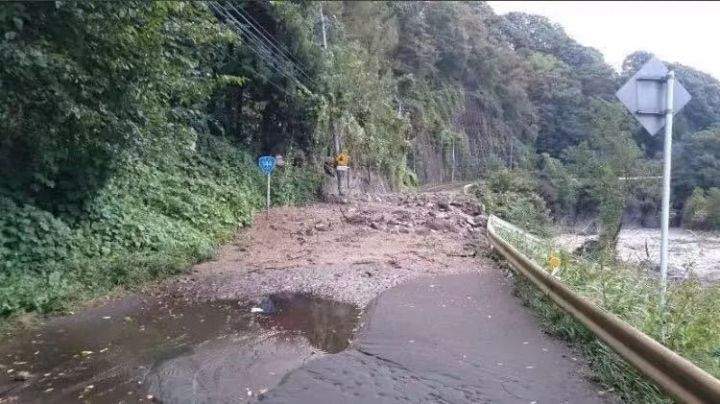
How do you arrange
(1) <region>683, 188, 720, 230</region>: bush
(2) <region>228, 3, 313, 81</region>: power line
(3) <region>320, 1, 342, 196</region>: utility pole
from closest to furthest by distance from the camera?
(1) <region>683, 188, 720, 230</region>: bush < (2) <region>228, 3, 313, 81</region>: power line < (3) <region>320, 1, 342, 196</region>: utility pole

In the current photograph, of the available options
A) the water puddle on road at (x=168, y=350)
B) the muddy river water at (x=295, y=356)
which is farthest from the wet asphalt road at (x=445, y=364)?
the water puddle on road at (x=168, y=350)

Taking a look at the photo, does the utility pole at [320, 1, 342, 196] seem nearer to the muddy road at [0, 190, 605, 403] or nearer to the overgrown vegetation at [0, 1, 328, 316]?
the overgrown vegetation at [0, 1, 328, 316]

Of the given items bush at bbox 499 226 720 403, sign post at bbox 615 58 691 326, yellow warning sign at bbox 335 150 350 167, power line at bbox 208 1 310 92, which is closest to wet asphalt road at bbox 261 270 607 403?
bush at bbox 499 226 720 403

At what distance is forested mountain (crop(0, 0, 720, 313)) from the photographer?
6949 millimetres

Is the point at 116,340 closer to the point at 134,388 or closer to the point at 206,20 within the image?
the point at 134,388

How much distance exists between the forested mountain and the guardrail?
19.7ft

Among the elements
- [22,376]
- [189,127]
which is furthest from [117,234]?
[22,376]

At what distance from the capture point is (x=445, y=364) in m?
4.84

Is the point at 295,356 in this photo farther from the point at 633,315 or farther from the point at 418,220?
the point at 418,220

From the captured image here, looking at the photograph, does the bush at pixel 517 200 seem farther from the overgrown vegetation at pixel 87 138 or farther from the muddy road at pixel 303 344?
the overgrown vegetation at pixel 87 138

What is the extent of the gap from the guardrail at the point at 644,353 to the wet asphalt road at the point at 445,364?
0.38 meters

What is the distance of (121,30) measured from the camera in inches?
284

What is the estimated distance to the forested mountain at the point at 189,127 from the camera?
695cm

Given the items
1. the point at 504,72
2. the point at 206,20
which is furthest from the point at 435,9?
the point at 206,20
